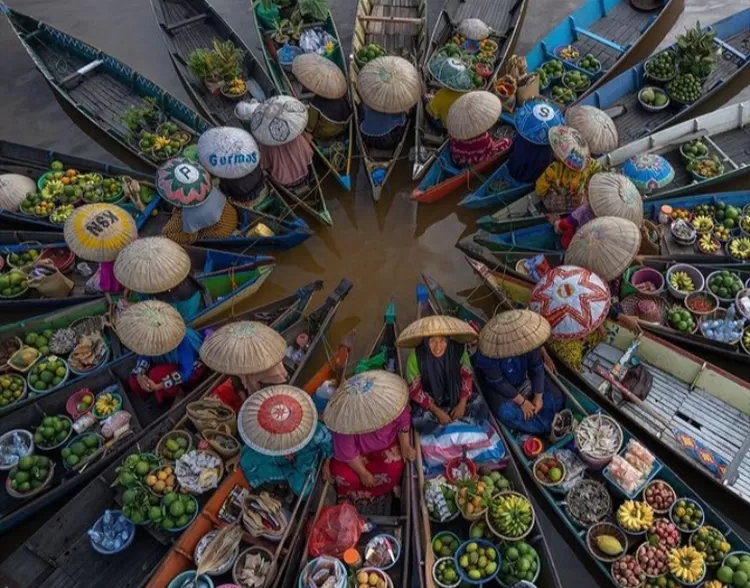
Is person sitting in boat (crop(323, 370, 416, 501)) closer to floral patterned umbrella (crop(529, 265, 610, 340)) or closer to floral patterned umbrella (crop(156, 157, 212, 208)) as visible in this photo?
floral patterned umbrella (crop(529, 265, 610, 340))

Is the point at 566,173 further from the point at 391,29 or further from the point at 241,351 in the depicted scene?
the point at 391,29

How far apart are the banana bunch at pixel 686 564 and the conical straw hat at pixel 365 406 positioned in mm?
3254

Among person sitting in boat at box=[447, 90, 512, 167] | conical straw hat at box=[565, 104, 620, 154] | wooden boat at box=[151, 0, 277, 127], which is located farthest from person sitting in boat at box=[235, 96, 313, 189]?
conical straw hat at box=[565, 104, 620, 154]

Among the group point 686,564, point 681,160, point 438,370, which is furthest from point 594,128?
point 686,564

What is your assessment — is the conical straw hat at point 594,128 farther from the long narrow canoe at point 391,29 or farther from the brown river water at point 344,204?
the long narrow canoe at point 391,29

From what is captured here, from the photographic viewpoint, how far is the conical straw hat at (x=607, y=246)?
7340mm

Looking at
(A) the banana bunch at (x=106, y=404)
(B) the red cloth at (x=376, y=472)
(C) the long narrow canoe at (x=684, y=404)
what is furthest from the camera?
(A) the banana bunch at (x=106, y=404)

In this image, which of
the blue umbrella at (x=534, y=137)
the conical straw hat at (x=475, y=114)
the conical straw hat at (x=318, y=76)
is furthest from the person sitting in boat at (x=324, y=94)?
the blue umbrella at (x=534, y=137)

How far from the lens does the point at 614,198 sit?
25.6ft

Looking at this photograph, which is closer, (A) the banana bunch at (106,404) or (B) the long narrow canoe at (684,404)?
(B) the long narrow canoe at (684,404)

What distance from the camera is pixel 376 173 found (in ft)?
32.7

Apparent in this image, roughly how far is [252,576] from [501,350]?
3.61 metres

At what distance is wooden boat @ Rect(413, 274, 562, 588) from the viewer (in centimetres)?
605

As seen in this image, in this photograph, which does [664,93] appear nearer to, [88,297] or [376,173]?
[376,173]
